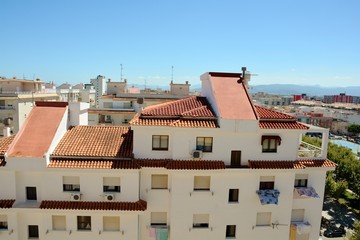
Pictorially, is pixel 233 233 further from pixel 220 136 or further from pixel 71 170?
pixel 71 170

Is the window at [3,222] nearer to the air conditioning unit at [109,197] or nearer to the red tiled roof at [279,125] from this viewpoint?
the air conditioning unit at [109,197]

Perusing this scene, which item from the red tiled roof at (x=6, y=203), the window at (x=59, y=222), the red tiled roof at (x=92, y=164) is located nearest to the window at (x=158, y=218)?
the red tiled roof at (x=92, y=164)

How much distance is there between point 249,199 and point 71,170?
13571 mm

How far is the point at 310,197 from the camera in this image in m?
23.2

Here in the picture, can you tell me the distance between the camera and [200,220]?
22.2 meters

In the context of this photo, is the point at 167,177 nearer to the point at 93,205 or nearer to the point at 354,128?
the point at 93,205

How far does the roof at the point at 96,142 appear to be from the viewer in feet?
70.4

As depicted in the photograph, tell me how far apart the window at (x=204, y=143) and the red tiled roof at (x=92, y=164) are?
4.90 metres

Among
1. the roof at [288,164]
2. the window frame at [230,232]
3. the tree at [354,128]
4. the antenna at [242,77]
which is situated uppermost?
the antenna at [242,77]

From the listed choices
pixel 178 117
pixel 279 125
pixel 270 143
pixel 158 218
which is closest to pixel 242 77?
pixel 279 125

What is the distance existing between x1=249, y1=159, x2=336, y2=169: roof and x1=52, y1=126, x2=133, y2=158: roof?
381 inches

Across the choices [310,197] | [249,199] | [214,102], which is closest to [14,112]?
[214,102]

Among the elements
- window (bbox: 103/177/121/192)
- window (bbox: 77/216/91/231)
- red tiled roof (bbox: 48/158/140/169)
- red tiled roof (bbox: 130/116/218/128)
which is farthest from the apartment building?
red tiled roof (bbox: 130/116/218/128)

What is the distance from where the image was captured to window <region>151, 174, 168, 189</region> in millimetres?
21891
